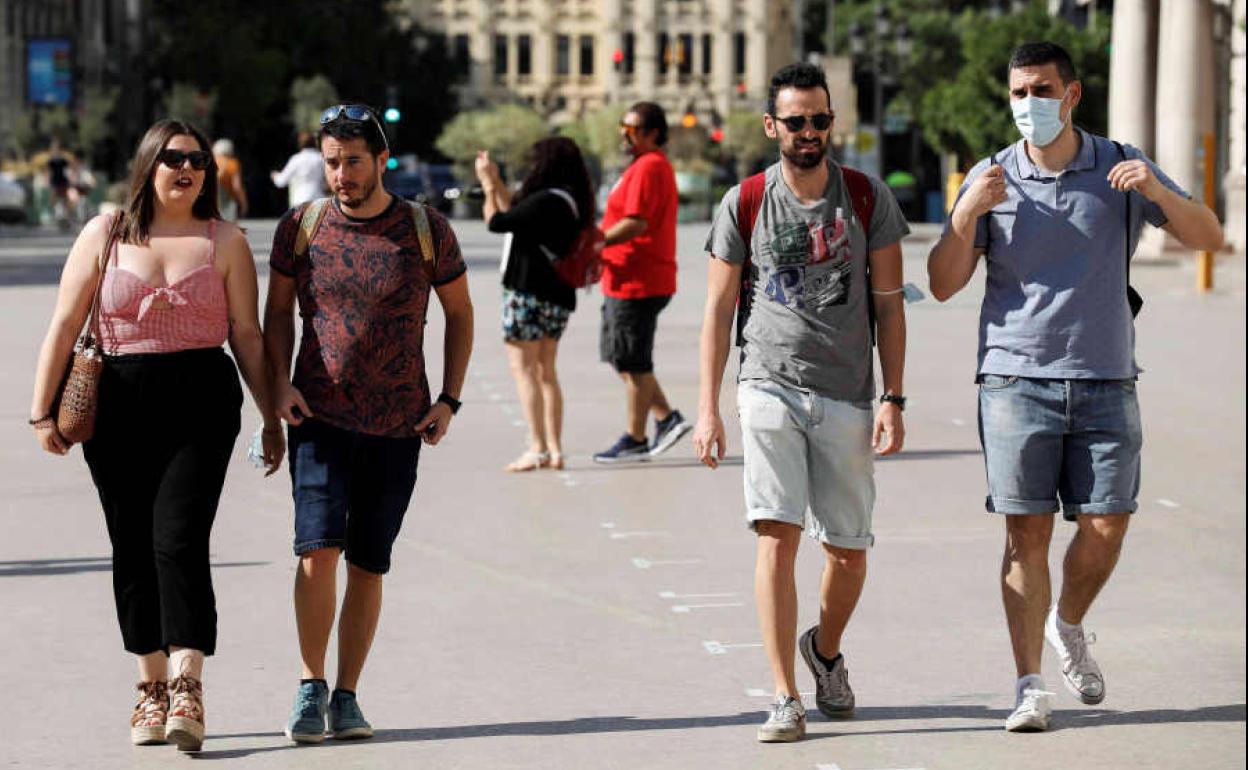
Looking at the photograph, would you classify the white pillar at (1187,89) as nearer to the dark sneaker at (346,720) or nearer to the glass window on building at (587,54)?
the dark sneaker at (346,720)

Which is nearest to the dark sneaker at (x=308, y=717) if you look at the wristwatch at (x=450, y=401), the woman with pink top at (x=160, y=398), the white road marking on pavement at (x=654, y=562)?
the woman with pink top at (x=160, y=398)

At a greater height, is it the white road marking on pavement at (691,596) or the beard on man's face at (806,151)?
the beard on man's face at (806,151)

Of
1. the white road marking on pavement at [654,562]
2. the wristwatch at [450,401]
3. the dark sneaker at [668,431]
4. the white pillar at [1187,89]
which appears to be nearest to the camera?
the wristwatch at [450,401]

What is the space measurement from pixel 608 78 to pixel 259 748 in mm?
144537

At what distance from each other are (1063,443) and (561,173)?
6180mm

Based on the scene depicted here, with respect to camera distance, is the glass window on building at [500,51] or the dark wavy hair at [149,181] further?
the glass window on building at [500,51]

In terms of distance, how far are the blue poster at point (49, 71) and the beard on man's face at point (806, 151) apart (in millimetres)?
61438

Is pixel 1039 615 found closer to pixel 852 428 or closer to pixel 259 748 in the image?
pixel 852 428

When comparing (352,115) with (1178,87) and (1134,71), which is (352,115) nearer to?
(1178,87)

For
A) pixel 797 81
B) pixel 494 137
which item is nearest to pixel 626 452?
pixel 797 81

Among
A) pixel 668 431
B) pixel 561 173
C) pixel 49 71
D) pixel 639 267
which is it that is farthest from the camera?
pixel 49 71

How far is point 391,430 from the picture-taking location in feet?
23.4

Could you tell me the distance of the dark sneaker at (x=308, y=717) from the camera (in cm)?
709

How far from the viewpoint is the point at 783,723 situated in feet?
23.2
